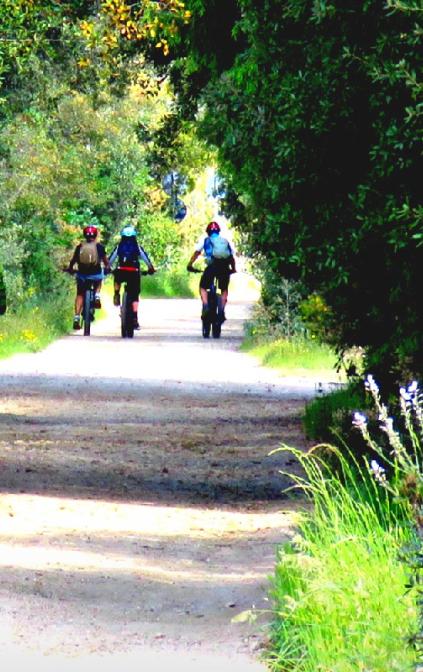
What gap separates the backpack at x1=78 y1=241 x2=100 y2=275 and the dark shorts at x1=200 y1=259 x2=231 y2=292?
A: 1906 mm

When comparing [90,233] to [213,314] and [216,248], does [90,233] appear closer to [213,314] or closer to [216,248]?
[216,248]

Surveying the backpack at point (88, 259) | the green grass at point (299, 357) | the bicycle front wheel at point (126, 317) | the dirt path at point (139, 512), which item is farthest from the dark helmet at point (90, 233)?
the dirt path at point (139, 512)

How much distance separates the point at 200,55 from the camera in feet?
63.6

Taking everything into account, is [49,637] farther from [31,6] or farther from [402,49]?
[31,6]

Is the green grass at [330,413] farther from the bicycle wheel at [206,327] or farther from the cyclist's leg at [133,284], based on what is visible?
the bicycle wheel at [206,327]

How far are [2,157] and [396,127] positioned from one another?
24985mm

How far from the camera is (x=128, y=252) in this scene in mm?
34594

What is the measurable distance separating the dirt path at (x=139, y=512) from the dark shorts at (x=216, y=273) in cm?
798

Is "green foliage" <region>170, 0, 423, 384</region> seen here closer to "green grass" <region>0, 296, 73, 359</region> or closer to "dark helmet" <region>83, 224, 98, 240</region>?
"green grass" <region>0, 296, 73, 359</region>

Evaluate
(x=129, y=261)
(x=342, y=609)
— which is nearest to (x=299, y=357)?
(x=129, y=261)

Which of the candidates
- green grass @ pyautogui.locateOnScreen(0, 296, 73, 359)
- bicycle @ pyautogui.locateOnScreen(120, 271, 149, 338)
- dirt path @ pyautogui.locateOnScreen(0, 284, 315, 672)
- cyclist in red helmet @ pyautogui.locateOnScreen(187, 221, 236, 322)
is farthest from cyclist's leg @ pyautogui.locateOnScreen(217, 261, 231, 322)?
dirt path @ pyautogui.locateOnScreen(0, 284, 315, 672)

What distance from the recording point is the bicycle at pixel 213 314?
35.1 metres

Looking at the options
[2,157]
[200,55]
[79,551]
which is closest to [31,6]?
[200,55]

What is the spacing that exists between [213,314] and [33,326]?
13.2ft
